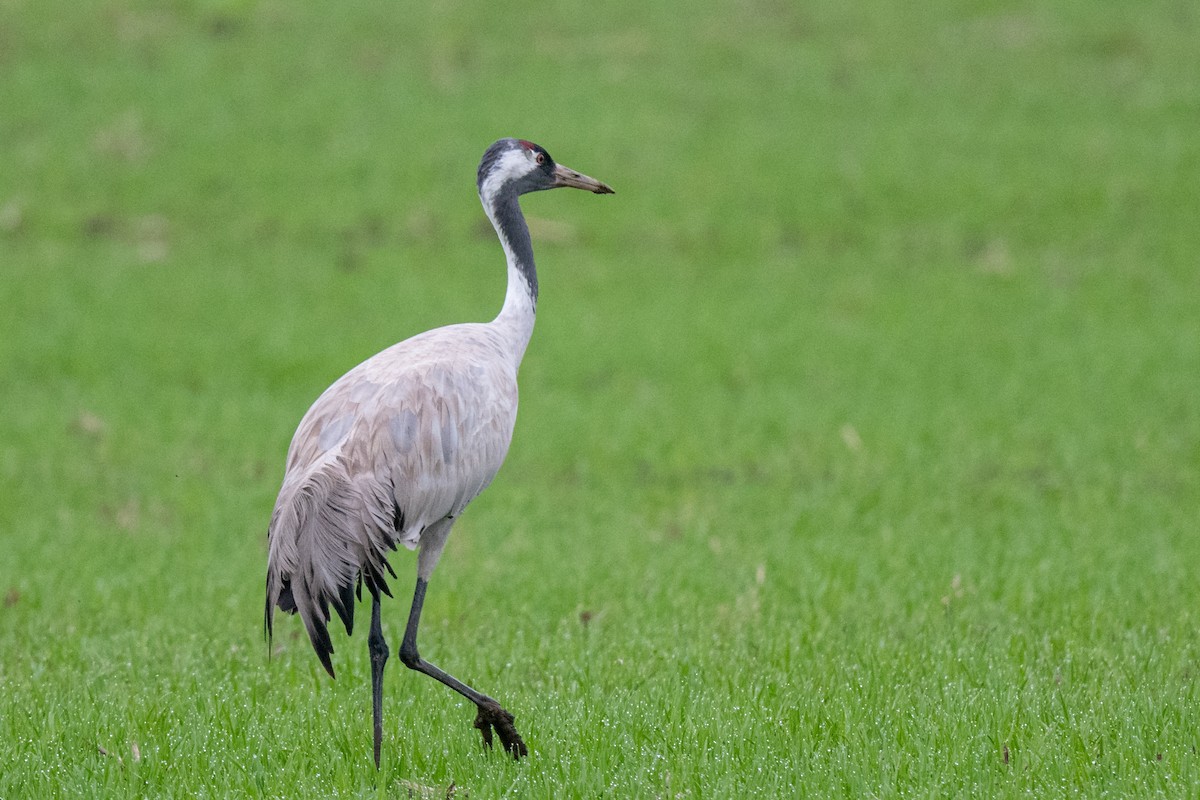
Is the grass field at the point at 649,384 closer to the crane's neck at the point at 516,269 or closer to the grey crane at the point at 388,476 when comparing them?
the grey crane at the point at 388,476

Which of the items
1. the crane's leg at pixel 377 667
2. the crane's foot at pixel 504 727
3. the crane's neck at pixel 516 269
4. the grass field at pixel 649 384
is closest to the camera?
the crane's leg at pixel 377 667

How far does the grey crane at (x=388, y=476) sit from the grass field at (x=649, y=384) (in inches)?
21.4

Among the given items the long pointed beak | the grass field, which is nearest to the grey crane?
the grass field

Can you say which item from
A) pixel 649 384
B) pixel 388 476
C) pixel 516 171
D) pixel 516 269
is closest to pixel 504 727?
pixel 388 476

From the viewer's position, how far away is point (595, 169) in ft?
64.5

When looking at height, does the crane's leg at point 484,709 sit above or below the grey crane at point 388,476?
below

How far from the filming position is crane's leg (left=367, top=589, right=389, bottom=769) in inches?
199

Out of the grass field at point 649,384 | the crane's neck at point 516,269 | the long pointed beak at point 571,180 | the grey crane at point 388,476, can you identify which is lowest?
the grass field at point 649,384

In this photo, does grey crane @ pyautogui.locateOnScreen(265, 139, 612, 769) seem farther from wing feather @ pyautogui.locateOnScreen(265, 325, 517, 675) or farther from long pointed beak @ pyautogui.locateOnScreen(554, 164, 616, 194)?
long pointed beak @ pyautogui.locateOnScreen(554, 164, 616, 194)

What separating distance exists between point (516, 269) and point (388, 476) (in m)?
1.42

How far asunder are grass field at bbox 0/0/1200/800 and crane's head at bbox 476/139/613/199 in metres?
2.02

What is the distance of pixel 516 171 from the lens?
6.38 m

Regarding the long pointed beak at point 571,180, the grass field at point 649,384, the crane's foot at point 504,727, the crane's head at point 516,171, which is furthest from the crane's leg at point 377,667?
the long pointed beak at point 571,180

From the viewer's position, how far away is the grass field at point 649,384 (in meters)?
Answer: 5.41
